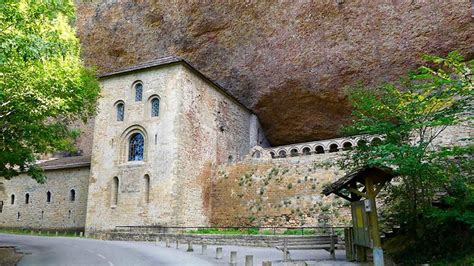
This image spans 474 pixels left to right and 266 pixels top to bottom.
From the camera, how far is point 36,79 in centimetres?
1095

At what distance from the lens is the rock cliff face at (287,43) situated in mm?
21594

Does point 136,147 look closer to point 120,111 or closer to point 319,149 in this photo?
point 120,111

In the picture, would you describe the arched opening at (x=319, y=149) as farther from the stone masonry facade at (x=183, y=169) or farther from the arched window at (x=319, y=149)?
the stone masonry facade at (x=183, y=169)

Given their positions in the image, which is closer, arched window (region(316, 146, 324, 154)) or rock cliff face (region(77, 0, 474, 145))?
rock cliff face (region(77, 0, 474, 145))

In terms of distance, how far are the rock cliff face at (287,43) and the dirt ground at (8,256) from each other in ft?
56.0

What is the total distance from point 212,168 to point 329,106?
8.94m

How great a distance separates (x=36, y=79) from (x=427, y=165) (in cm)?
1062

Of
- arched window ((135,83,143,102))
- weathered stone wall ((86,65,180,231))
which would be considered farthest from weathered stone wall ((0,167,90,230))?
arched window ((135,83,143,102))

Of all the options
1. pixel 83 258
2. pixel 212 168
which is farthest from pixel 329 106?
pixel 83 258

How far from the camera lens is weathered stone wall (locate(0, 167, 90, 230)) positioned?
26359 millimetres

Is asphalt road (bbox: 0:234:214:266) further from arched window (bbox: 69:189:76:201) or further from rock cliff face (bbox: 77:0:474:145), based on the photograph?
rock cliff face (bbox: 77:0:474:145)

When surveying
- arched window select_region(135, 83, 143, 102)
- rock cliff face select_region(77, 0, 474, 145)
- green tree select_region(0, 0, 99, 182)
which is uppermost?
rock cliff face select_region(77, 0, 474, 145)

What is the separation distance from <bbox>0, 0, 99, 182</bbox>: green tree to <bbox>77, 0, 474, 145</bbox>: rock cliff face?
12.8 metres

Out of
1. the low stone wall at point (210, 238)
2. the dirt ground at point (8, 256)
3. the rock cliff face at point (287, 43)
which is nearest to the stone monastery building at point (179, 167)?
the low stone wall at point (210, 238)
